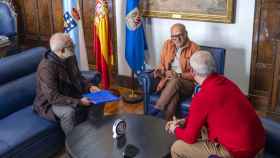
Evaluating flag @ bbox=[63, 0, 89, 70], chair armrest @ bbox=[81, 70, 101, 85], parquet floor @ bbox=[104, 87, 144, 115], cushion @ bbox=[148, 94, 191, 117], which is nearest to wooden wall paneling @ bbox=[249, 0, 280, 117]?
cushion @ bbox=[148, 94, 191, 117]

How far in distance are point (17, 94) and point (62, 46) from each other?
64cm

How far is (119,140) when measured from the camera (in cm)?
261

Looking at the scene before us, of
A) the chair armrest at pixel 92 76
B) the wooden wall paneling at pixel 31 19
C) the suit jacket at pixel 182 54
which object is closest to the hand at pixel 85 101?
the chair armrest at pixel 92 76

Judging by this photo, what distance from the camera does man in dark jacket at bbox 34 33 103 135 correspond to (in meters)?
3.06

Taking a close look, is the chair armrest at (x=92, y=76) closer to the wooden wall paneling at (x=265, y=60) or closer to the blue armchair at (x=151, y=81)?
the blue armchair at (x=151, y=81)

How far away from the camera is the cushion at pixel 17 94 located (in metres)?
3.22

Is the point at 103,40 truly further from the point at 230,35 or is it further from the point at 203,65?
the point at 203,65

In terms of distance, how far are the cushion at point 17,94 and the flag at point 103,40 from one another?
41.4 inches

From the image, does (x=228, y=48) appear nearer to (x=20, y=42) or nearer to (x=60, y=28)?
(x=60, y=28)

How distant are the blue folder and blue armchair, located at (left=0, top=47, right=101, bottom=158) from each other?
0.36 m

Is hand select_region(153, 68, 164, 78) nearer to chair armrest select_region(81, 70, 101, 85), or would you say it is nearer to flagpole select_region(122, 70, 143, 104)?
chair armrest select_region(81, 70, 101, 85)

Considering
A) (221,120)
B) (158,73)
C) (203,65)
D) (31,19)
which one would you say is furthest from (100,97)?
(31,19)

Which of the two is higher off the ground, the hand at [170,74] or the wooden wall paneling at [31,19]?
the wooden wall paneling at [31,19]

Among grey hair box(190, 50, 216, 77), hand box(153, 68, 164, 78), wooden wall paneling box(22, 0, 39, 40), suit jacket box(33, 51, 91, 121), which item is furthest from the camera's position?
wooden wall paneling box(22, 0, 39, 40)
